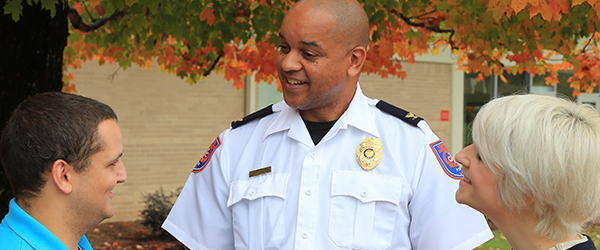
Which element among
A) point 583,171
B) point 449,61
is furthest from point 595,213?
point 449,61

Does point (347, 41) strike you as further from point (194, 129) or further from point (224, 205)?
point (194, 129)

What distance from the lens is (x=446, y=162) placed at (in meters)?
2.09

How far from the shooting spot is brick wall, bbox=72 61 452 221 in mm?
8266

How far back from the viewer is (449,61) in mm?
10883

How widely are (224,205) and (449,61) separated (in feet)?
30.9

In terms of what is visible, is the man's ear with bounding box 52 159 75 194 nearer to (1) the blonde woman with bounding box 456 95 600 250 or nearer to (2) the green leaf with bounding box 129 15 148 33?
(1) the blonde woman with bounding box 456 95 600 250

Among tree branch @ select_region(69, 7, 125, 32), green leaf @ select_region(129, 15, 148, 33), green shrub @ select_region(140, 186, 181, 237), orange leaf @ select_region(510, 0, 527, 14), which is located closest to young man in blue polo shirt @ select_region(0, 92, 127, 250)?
orange leaf @ select_region(510, 0, 527, 14)

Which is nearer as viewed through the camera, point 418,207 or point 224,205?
point 418,207

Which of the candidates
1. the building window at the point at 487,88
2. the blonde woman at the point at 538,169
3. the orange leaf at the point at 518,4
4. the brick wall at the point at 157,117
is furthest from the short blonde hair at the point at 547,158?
the building window at the point at 487,88

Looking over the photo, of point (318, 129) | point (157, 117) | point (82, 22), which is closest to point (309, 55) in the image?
point (318, 129)

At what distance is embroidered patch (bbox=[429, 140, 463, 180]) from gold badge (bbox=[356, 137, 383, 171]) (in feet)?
0.70

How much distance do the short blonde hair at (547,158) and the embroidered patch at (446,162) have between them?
0.53 m

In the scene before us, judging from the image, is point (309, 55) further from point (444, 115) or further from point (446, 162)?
point (444, 115)

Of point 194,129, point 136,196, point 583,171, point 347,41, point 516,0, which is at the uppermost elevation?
point 516,0
